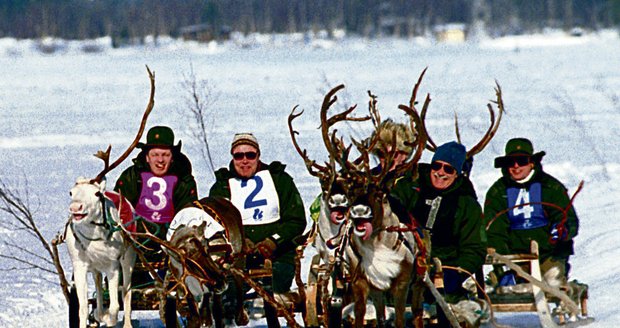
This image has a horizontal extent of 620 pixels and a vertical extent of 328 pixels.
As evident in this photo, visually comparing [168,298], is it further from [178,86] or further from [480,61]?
[480,61]

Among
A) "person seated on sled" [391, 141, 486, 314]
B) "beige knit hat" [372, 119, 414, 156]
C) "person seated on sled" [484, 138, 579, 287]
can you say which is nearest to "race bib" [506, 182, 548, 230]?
"person seated on sled" [484, 138, 579, 287]

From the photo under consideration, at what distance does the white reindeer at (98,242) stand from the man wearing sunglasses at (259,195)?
77cm

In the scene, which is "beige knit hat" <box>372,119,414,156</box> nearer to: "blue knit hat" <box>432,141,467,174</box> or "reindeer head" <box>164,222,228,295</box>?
"blue knit hat" <box>432,141,467,174</box>

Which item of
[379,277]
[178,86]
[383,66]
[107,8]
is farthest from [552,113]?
[107,8]

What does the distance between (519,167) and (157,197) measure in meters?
2.23

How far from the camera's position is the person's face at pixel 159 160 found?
745 centimetres

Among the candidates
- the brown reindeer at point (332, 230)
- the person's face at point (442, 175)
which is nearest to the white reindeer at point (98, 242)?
the brown reindeer at point (332, 230)

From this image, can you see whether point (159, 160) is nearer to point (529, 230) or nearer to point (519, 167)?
point (519, 167)

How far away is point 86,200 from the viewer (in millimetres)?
6516

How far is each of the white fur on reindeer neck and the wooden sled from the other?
1.57 m

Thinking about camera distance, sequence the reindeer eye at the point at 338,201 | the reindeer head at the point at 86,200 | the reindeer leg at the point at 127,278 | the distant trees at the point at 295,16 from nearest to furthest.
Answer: the reindeer eye at the point at 338,201 → the reindeer head at the point at 86,200 → the reindeer leg at the point at 127,278 → the distant trees at the point at 295,16

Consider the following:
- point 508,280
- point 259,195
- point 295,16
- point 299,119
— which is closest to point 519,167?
point 508,280

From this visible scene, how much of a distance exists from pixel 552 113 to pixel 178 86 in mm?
10053

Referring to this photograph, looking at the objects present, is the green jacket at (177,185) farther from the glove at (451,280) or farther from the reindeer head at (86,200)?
the glove at (451,280)
